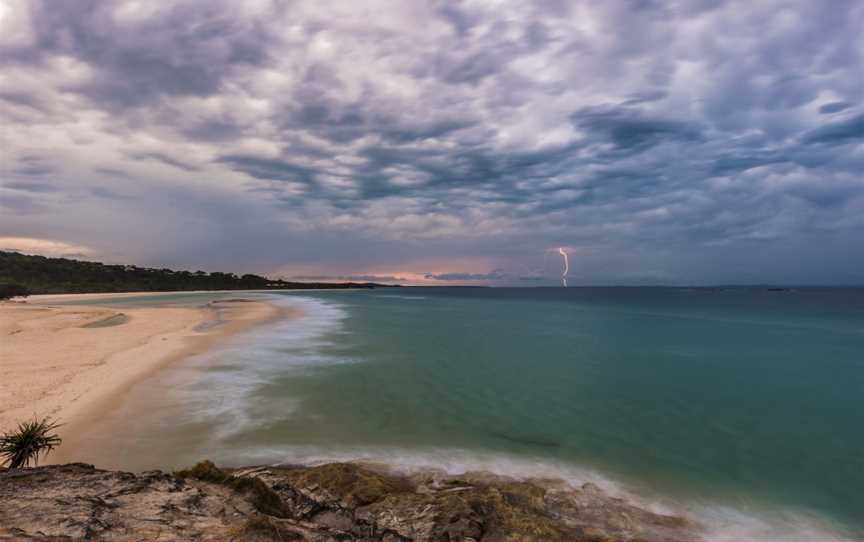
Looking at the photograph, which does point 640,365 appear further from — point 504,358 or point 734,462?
point 734,462

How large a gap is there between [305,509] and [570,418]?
1196 cm

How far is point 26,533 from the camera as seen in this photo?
4.51 meters

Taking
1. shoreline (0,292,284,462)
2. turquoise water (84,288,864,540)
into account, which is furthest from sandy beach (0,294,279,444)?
turquoise water (84,288,864,540)

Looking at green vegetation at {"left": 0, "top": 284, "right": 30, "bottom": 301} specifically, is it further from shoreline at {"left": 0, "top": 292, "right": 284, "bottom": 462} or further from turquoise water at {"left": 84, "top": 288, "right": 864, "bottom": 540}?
turquoise water at {"left": 84, "top": 288, "right": 864, "bottom": 540}

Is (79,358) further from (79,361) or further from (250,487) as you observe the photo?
(250,487)

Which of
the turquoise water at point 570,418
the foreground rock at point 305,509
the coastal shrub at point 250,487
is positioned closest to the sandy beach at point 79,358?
the turquoise water at point 570,418

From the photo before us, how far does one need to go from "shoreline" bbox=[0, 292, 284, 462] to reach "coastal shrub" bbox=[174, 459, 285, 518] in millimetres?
5750

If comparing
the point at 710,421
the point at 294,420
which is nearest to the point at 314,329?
the point at 294,420

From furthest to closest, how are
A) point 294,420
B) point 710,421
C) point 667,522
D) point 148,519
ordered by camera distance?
point 710,421
point 294,420
point 667,522
point 148,519

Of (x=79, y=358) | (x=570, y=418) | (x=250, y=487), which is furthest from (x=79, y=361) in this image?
(x=570, y=418)

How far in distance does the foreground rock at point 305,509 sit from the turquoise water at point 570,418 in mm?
2070

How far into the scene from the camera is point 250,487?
6664 mm

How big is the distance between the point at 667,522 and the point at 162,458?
464 inches

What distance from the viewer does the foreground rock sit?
16.5 ft
